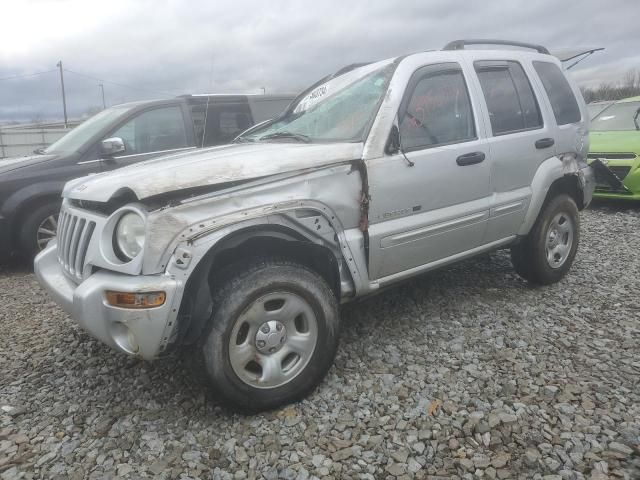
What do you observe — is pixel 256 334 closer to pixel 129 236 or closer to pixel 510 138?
pixel 129 236

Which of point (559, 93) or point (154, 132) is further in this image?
point (154, 132)

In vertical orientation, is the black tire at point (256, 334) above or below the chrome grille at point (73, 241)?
below

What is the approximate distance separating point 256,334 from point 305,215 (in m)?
0.65

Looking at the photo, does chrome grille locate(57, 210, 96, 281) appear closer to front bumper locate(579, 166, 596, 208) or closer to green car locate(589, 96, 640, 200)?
front bumper locate(579, 166, 596, 208)

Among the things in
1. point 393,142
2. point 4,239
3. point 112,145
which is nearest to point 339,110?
point 393,142

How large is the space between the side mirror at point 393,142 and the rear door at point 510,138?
0.86 m

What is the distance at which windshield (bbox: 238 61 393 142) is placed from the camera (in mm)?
2824

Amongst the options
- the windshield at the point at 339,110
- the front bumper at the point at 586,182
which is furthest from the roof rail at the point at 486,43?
the front bumper at the point at 586,182

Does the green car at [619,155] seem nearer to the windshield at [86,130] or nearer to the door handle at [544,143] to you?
the door handle at [544,143]

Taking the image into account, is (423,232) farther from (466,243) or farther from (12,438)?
(12,438)

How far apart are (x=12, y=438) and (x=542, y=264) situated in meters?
3.70

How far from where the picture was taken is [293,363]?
2471 millimetres

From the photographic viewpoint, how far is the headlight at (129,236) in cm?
217

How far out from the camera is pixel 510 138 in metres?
3.38
